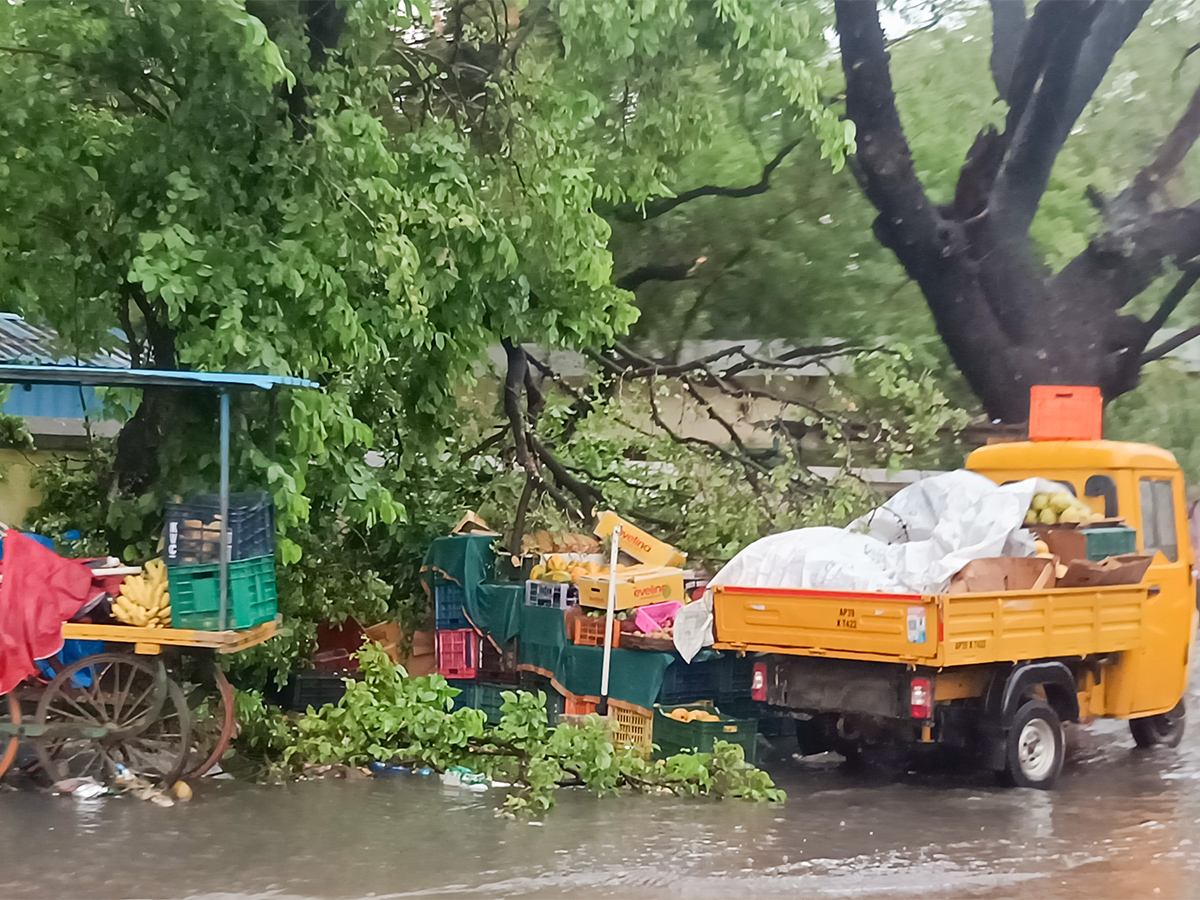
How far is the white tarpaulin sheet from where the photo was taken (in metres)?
6.73

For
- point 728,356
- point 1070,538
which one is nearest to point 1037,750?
point 1070,538

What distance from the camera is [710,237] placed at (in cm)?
1002

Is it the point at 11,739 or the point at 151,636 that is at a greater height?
the point at 151,636

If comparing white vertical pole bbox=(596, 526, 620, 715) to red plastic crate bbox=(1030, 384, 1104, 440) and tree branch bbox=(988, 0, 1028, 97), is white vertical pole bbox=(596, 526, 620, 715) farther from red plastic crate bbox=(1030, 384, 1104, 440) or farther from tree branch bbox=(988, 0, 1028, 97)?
tree branch bbox=(988, 0, 1028, 97)

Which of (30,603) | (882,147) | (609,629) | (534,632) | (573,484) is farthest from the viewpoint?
(882,147)

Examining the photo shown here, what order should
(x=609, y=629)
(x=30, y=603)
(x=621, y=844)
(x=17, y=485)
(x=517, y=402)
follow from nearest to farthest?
(x=621, y=844) → (x=30, y=603) → (x=609, y=629) → (x=517, y=402) → (x=17, y=485)

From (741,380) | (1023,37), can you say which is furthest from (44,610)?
(1023,37)

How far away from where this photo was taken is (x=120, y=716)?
266 inches

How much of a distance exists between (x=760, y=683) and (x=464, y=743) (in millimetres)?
1754

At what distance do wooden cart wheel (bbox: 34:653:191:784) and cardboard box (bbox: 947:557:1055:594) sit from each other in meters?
4.04

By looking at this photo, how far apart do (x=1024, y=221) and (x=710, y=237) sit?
236cm

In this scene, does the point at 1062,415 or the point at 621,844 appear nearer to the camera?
the point at 621,844

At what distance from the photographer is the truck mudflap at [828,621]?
6.28m

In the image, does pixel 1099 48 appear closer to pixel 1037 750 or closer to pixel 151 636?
pixel 1037 750
